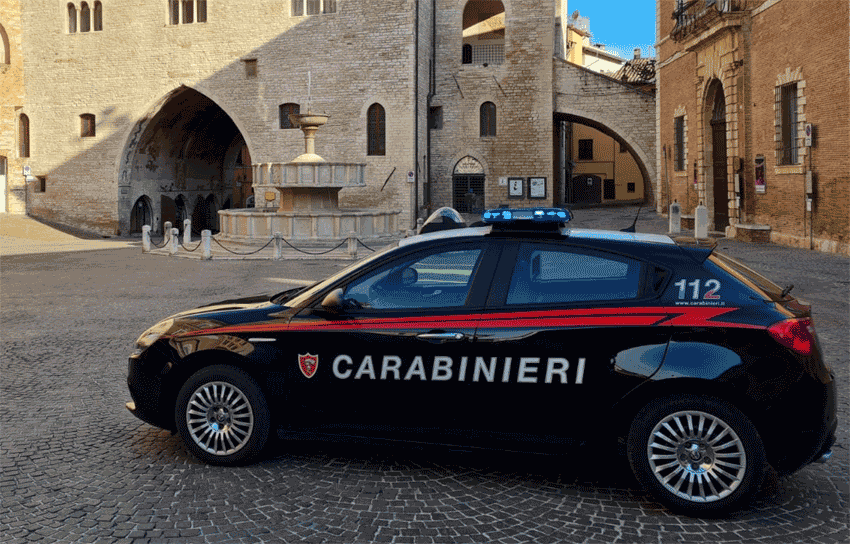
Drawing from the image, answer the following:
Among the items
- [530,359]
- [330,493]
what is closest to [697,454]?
[530,359]

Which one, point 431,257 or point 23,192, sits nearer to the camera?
point 431,257

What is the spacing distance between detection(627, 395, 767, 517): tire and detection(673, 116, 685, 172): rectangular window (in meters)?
25.8

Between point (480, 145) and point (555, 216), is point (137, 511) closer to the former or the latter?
point (555, 216)

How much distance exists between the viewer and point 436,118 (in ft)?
113

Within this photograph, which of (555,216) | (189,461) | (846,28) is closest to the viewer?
(555,216)

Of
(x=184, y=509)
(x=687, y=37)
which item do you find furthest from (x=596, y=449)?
(x=687, y=37)

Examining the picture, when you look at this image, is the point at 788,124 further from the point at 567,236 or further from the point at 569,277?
the point at 569,277

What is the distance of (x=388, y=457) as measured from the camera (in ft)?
16.9

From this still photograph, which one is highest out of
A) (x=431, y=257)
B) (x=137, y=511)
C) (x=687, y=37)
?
(x=687, y=37)

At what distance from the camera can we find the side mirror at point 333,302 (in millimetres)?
4688

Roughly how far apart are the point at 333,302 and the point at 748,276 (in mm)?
2232

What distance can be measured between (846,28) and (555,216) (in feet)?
49.6

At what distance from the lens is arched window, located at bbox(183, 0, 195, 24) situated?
34750 mm

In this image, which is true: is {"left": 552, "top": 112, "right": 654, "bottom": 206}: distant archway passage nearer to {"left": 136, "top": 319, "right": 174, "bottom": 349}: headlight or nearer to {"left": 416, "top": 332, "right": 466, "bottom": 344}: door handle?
{"left": 136, "top": 319, "right": 174, "bottom": 349}: headlight
